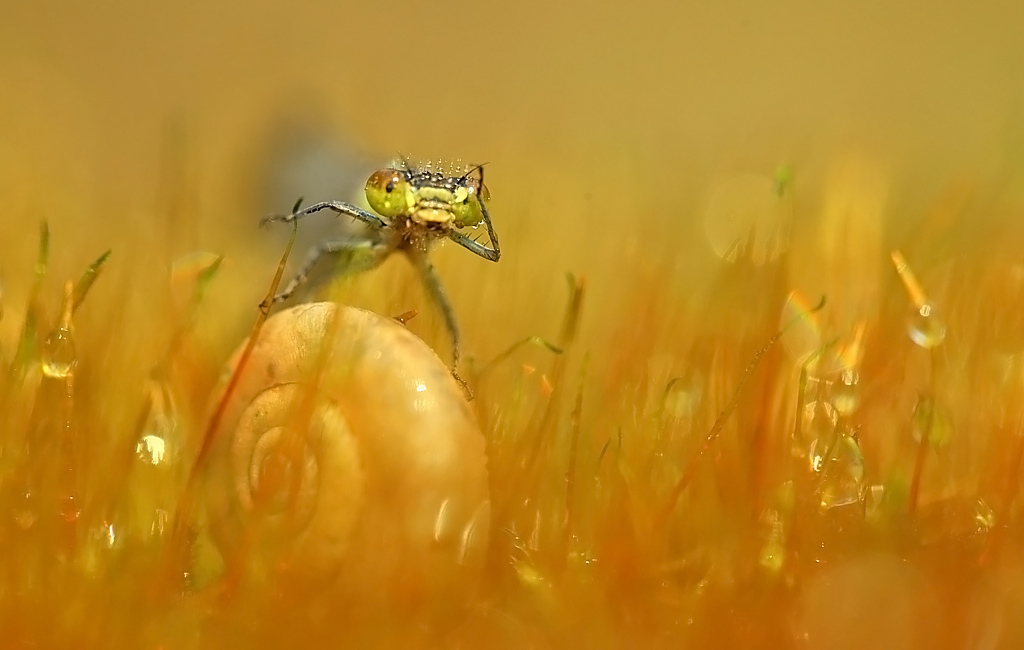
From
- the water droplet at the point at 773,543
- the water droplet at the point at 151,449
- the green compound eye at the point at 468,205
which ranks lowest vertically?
the water droplet at the point at 773,543

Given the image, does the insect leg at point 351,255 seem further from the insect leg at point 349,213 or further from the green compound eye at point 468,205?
the green compound eye at point 468,205

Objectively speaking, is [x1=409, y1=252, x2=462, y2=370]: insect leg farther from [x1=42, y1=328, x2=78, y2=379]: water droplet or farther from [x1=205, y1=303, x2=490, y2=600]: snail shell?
[x1=42, y1=328, x2=78, y2=379]: water droplet

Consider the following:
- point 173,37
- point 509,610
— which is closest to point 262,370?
point 509,610

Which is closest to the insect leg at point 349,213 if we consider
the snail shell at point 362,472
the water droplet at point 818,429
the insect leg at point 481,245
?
the insect leg at point 481,245

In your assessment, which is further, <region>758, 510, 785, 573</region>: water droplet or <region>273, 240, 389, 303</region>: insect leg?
<region>273, 240, 389, 303</region>: insect leg

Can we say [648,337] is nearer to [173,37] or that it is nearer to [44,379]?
[44,379]

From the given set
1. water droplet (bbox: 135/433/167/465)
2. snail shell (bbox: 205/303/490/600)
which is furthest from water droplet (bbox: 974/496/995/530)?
water droplet (bbox: 135/433/167/465)

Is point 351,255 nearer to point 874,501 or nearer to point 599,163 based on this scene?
point 874,501

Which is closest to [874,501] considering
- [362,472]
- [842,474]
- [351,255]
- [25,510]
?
[842,474]
